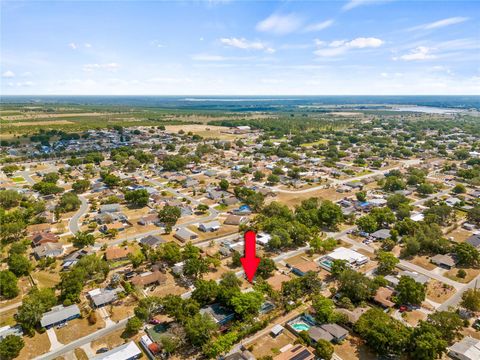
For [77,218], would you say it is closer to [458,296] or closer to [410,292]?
[410,292]

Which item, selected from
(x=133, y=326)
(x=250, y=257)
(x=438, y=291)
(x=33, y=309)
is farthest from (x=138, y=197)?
(x=438, y=291)

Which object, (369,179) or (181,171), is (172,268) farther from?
(369,179)

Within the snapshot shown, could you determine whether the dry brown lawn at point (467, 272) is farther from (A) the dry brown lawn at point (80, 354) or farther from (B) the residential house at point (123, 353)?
(A) the dry brown lawn at point (80, 354)

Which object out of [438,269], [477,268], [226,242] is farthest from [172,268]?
[477,268]

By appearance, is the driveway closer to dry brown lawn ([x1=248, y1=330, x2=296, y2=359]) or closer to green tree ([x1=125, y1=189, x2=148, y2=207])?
dry brown lawn ([x1=248, y1=330, x2=296, y2=359])

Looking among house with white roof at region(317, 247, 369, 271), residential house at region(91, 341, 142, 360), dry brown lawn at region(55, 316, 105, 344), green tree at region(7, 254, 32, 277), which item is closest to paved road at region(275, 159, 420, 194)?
house with white roof at region(317, 247, 369, 271)

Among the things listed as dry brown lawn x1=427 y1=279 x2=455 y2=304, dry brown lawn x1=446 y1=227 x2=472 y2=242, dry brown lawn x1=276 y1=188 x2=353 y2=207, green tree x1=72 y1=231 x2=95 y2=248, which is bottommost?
dry brown lawn x1=427 y1=279 x2=455 y2=304
